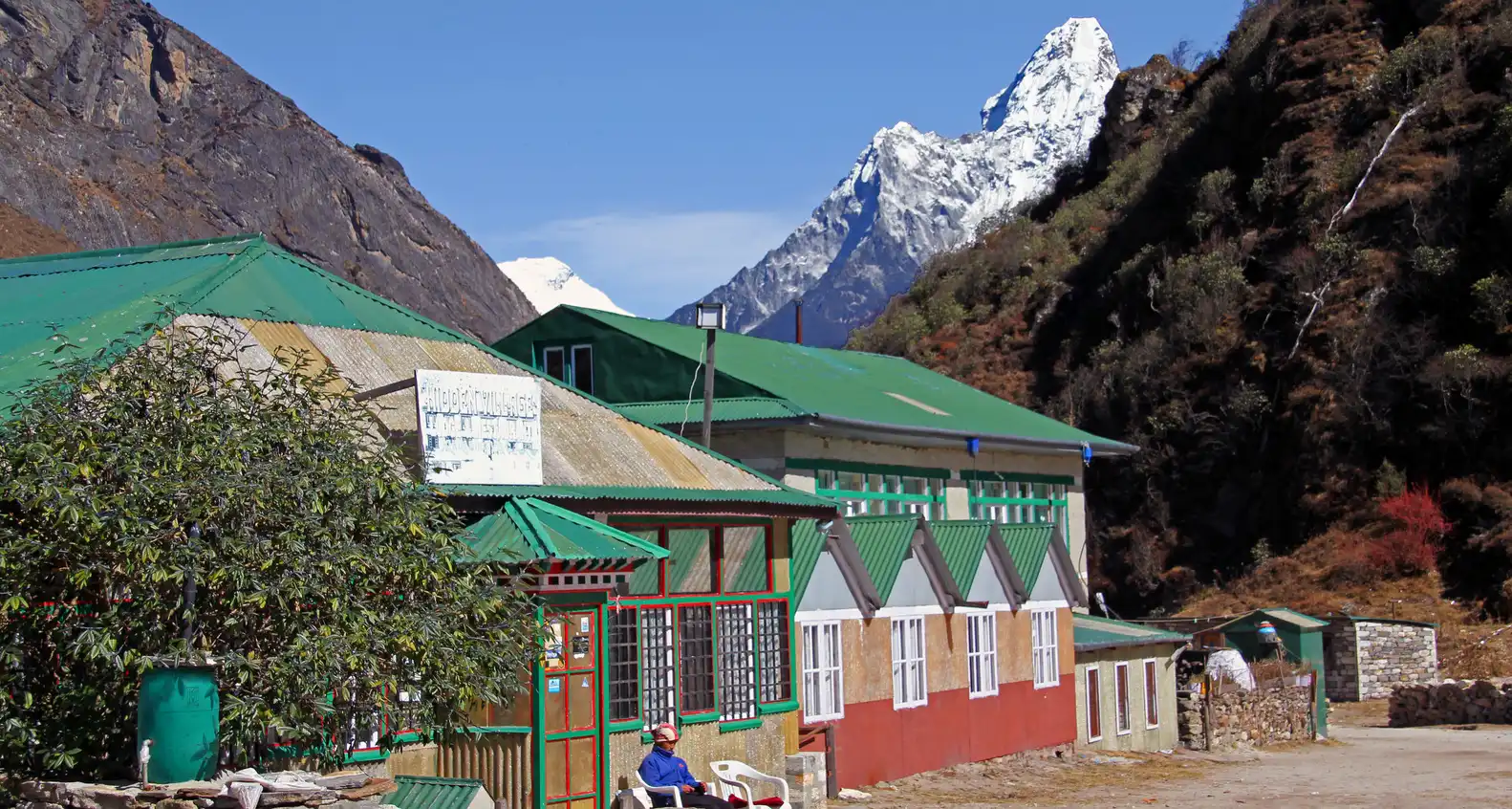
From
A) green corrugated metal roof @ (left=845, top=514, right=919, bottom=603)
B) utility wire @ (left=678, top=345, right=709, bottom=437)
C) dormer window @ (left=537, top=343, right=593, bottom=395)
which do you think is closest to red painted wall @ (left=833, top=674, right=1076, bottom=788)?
green corrugated metal roof @ (left=845, top=514, right=919, bottom=603)

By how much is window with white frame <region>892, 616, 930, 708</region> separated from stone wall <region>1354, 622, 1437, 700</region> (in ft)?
Answer: 68.0

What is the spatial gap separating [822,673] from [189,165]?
117 meters

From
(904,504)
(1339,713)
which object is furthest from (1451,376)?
(904,504)

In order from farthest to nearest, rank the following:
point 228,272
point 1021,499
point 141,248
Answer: point 1021,499
point 141,248
point 228,272

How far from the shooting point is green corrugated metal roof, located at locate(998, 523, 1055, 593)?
27.5m

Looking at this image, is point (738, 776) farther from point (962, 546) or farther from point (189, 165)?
point (189, 165)

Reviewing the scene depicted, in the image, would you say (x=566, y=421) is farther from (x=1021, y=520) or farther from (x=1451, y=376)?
(x=1451, y=376)

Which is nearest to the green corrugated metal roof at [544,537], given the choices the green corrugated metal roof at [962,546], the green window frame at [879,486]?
the green corrugated metal roof at [962,546]

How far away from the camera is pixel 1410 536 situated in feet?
167

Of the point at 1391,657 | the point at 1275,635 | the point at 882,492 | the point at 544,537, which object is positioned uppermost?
the point at 882,492

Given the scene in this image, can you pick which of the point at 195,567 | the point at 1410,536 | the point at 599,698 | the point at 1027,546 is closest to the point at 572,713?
the point at 599,698

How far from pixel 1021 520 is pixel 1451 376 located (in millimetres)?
20530

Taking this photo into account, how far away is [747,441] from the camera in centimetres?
3209

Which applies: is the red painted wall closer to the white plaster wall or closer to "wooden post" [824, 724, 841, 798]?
"wooden post" [824, 724, 841, 798]
